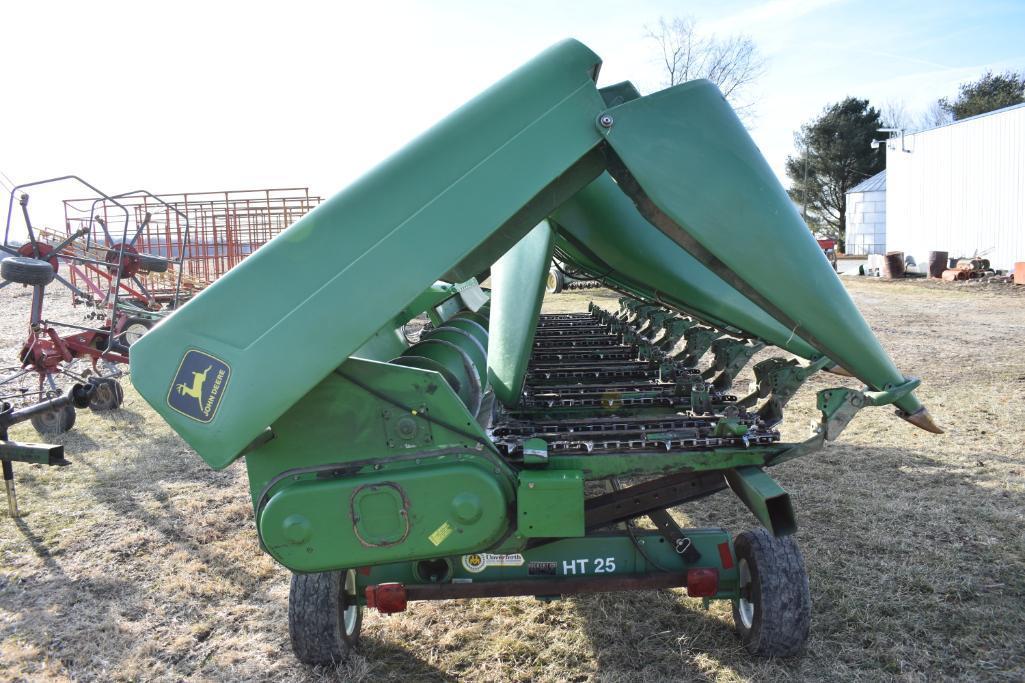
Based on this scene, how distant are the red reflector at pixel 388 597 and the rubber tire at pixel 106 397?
615 centimetres

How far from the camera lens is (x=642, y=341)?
493 cm

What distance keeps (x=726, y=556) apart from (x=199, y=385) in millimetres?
2046

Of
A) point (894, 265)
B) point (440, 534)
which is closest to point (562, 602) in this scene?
point (440, 534)

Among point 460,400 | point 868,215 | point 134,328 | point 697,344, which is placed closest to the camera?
point 460,400

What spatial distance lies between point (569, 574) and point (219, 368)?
1.51 m

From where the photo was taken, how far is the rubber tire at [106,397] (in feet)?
25.0

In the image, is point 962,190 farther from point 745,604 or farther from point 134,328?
point 745,604

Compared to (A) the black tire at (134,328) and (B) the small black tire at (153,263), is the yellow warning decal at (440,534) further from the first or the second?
(B) the small black tire at (153,263)

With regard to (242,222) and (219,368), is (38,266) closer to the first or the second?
(219,368)

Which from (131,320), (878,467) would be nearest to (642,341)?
(878,467)

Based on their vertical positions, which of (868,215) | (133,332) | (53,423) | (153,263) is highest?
(868,215)

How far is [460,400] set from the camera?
2451 millimetres

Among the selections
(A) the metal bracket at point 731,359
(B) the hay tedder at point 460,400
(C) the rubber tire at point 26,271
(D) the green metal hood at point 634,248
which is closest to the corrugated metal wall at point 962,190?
(A) the metal bracket at point 731,359

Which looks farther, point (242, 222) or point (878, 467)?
point (242, 222)
